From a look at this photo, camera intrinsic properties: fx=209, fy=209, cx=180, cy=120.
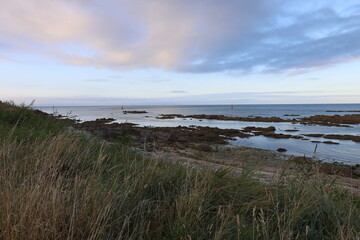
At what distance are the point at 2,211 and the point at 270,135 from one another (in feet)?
91.0

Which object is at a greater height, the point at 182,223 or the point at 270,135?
the point at 182,223

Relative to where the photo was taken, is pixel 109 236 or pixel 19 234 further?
pixel 109 236

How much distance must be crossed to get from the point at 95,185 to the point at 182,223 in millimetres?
1229

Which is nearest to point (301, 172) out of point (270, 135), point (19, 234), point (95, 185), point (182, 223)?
point (182, 223)

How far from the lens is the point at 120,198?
2.53m

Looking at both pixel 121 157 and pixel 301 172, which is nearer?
pixel 301 172

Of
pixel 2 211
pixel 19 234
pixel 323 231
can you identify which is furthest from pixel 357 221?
pixel 2 211

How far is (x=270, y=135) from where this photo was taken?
86.7ft

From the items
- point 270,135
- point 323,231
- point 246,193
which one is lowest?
point 270,135

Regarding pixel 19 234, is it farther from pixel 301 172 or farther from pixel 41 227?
pixel 301 172

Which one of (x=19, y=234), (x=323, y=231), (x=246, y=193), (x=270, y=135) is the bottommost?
(x=270, y=135)

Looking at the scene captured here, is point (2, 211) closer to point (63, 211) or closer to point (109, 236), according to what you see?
point (63, 211)

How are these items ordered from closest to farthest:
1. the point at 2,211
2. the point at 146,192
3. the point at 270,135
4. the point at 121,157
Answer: the point at 2,211 < the point at 146,192 < the point at 121,157 < the point at 270,135

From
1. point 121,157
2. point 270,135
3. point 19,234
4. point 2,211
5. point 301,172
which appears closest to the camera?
point 19,234
